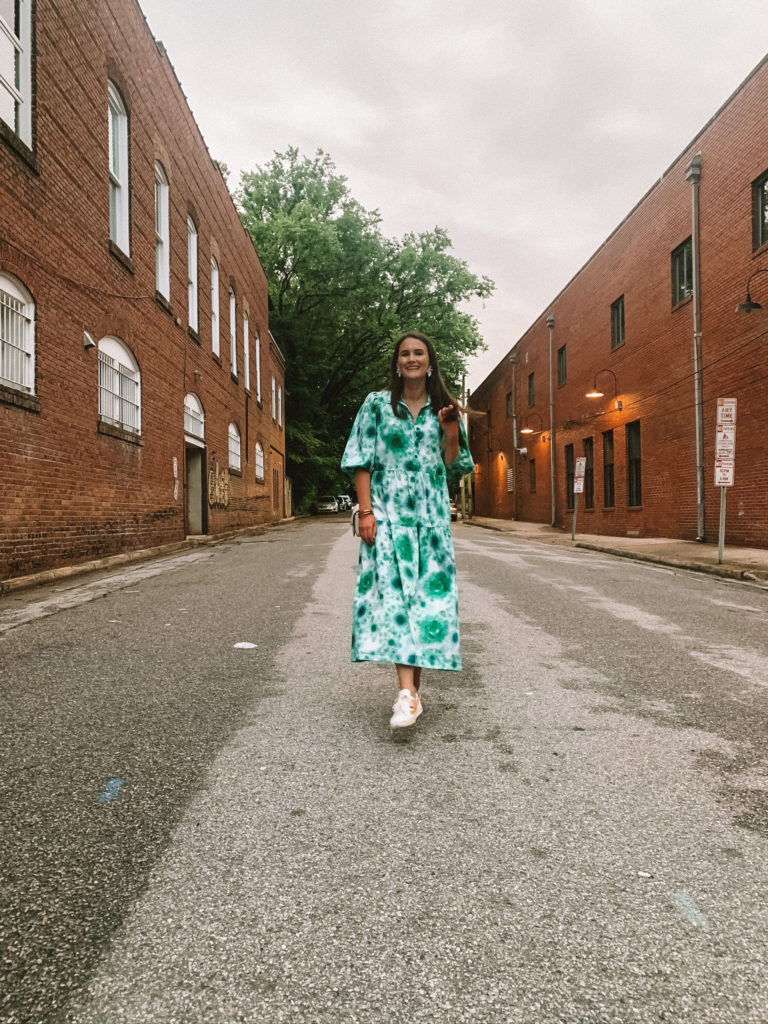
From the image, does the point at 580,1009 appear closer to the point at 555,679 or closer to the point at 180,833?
the point at 180,833

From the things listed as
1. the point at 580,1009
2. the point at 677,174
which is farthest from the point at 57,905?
the point at 677,174

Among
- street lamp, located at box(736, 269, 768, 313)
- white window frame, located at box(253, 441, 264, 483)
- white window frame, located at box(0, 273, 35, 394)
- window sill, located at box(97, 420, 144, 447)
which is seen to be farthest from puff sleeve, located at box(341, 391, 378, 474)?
white window frame, located at box(253, 441, 264, 483)

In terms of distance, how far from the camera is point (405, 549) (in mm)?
3266

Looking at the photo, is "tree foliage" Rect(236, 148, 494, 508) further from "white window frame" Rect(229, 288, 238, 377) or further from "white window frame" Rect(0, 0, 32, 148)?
"white window frame" Rect(0, 0, 32, 148)

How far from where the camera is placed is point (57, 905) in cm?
Result: 181

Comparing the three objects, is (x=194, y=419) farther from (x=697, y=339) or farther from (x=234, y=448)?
(x=697, y=339)

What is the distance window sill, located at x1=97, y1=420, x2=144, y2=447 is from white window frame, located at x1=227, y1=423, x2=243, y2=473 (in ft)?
28.8

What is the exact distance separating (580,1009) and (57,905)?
1.27 metres

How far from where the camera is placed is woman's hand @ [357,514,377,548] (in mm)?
3250

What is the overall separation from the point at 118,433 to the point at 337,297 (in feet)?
90.2

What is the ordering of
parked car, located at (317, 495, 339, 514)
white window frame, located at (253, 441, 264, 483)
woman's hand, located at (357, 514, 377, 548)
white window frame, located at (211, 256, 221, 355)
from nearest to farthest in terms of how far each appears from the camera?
1. woman's hand, located at (357, 514, 377, 548)
2. white window frame, located at (211, 256, 221, 355)
3. white window frame, located at (253, 441, 264, 483)
4. parked car, located at (317, 495, 339, 514)

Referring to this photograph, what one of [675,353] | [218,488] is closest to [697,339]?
[675,353]

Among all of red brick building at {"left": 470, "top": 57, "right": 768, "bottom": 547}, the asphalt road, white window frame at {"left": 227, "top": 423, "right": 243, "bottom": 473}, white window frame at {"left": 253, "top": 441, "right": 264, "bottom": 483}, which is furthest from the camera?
white window frame at {"left": 253, "top": 441, "right": 264, "bottom": 483}

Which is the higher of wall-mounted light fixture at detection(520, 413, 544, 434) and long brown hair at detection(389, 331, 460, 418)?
wall-mounted light fixture at detection(520, 413, 544, 434)
